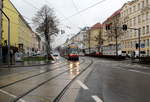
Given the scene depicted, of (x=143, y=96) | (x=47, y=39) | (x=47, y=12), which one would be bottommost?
(x=143, y=96)

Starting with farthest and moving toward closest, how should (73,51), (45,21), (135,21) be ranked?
1. (135,21)
2. (45,21)
3. (73,51)

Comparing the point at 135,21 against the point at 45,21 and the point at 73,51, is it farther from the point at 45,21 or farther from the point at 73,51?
the point at 45,21

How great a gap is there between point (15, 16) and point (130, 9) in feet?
117

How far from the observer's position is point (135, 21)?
252 feet

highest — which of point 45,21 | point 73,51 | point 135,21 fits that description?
point 135,21

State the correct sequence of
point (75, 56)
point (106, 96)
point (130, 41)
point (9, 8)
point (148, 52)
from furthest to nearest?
point (130, 41), point (9, 8), point (148, 52), point (75, 56), point (106, 96)

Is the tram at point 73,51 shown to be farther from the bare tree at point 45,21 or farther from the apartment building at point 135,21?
the apartment building at point 135,21

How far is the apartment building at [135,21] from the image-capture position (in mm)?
68438

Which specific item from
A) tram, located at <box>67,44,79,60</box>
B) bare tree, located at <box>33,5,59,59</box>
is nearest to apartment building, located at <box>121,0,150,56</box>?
tram, located at <box>67,44,79,60</box>

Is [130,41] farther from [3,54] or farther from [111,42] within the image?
[3,54]

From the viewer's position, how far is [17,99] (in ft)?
28.8

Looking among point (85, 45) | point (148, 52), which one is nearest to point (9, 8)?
point (148, 52)

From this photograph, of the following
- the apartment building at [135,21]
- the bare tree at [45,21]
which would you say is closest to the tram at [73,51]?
the bare tree at [45,21]

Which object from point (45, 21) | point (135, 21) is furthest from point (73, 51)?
point (135, 21)
